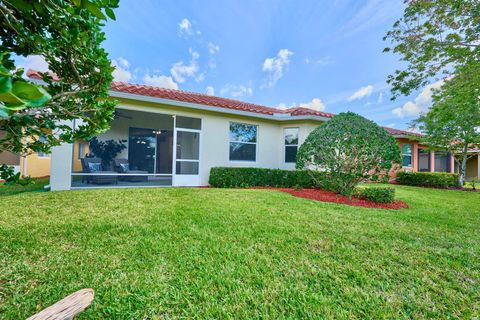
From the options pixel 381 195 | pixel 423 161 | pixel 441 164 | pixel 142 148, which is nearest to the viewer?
pixel 381 195

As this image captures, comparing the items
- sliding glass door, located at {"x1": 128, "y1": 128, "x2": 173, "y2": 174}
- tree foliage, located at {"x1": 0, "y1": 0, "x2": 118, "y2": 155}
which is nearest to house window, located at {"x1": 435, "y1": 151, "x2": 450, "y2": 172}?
sliding glass door, located at {"x1": 128, "y1": 128, "x2": 173, "y2": 174}

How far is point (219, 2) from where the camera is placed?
9.95 metres

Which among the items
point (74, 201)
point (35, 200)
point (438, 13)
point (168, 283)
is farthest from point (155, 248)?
point (438, 13)

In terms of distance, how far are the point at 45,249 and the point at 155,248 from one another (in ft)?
4.75

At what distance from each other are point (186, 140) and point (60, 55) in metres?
7.41

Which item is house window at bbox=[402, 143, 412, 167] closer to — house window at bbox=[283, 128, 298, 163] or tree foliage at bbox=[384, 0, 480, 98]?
tree foliage at bbox=[384, 0, 480, 98]

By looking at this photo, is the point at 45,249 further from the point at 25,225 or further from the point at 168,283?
the point at 168,283

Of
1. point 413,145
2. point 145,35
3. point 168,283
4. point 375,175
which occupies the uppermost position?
point 145,35

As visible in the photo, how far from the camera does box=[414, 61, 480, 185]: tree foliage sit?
21.7 feet

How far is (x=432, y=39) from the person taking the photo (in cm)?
688

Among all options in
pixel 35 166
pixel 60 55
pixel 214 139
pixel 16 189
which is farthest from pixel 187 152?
pixel 35 166

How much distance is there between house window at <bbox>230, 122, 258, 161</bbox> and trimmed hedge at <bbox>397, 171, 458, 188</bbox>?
35.3 ft

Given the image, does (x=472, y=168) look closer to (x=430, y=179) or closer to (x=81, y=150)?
(x=430, y=179)

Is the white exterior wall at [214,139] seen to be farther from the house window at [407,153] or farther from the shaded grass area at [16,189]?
the house window at [407,153]
